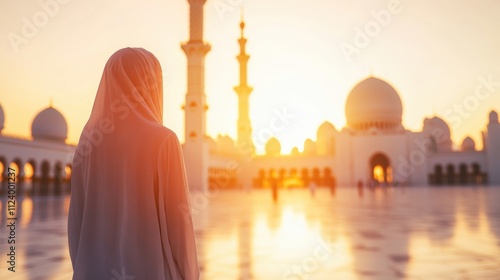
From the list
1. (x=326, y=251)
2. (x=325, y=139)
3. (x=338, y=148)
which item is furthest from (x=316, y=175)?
(x=326, y=251)

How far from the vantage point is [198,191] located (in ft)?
85.7

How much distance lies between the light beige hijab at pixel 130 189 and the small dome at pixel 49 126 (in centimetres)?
3225

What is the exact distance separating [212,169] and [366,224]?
82.3ft

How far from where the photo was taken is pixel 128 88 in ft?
5.51

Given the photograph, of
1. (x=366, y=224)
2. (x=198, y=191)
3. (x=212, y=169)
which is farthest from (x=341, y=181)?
(x=366, y=224)

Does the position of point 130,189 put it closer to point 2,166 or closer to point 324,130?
point 2,166

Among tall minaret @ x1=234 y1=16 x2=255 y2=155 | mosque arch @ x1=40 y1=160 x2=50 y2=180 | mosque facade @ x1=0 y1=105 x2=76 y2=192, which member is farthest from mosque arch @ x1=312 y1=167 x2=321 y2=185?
mosque arch @ x1=40 y1=160 x2=50 y2=180

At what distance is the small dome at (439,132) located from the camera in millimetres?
36987

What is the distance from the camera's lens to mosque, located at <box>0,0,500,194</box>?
26859 mm

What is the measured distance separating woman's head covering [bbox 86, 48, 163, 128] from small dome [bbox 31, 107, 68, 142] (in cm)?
3226

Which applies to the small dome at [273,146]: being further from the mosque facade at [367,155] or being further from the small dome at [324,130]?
the mosque facade at [367,155]

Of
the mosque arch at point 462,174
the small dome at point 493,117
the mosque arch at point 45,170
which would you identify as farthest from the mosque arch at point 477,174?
the mosque arch at point 45,170

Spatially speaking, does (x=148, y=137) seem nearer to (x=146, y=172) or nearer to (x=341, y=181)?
(x=146, y=172)

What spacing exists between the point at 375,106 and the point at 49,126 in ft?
94.2
